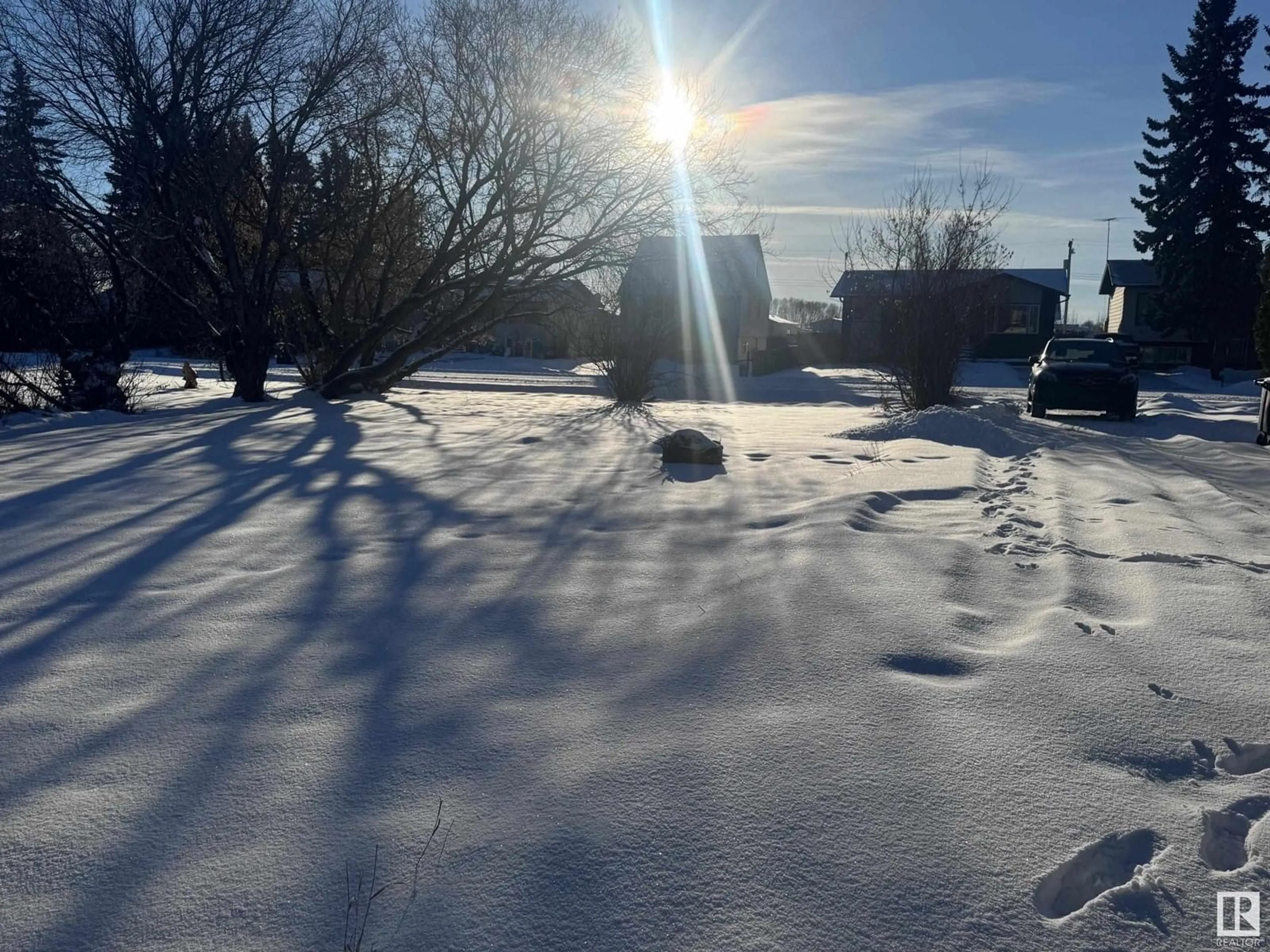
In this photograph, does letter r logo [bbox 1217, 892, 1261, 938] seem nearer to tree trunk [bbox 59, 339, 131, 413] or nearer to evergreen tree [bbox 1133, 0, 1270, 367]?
tree trunk [bbox 59, 339, 131, 413]

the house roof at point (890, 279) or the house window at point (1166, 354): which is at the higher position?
the house roof at point (890, 279)

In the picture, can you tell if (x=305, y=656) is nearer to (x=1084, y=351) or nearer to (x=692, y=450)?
(x=692, y=450)

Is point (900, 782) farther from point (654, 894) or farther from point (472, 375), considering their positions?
point (472, 375)

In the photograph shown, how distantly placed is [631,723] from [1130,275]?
52.1 meters

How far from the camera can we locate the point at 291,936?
222 cm

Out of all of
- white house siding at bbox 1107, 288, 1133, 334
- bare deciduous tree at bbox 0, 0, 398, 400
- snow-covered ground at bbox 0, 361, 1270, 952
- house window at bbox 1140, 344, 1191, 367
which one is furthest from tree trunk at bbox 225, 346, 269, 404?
white house siding at bbox 1107, 288, 1133, 334

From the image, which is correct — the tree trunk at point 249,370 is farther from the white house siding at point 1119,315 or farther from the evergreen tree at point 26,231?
the white house siding at point 1119,315

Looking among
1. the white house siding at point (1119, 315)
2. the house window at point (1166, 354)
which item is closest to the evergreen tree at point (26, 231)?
the house window at point (1166, 354)

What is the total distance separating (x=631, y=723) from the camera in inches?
131

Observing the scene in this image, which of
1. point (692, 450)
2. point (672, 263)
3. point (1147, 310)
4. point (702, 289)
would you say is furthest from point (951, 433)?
point (1147, 310)

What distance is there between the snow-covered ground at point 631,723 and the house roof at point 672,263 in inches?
538

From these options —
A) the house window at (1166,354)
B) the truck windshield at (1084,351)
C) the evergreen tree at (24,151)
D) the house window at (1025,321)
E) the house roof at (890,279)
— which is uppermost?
the evergreen tree at (24,151)

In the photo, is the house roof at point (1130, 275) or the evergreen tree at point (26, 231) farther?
the house roof at point (1130, 275)
